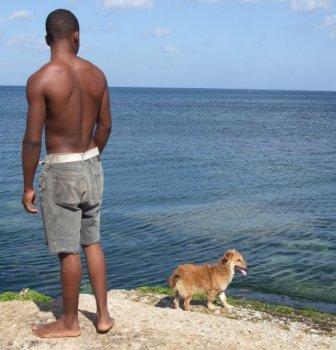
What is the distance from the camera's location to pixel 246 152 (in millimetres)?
46062

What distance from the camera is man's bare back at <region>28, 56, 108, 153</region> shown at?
5.82 meters

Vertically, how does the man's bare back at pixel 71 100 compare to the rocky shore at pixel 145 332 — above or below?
above

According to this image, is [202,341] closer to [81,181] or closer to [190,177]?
[81,181]

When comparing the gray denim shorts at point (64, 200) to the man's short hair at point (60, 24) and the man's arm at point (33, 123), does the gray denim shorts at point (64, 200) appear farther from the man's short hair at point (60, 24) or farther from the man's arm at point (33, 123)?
the man's short hair at point (60, 24)

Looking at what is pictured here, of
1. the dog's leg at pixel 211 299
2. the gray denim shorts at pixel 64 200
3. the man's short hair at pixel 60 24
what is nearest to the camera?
the man's short hair at pixel 60 24

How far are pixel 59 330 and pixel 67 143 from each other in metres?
2.23

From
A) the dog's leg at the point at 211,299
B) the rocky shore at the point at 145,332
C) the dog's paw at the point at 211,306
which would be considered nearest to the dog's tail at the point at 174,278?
the dog's leg at the point at 211,299

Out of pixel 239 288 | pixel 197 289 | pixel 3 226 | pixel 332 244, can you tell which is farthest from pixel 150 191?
pixel 197 289

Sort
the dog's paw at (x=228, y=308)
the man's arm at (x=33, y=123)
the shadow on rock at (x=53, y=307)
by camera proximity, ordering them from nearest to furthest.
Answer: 1. the man's arm at (x=33, y=123)
2. the shadow on rock at (x=53, y=307)
3. the dog's paw at (x=228, y=308)

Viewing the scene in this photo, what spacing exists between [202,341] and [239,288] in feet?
25.9

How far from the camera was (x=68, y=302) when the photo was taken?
6590 mm

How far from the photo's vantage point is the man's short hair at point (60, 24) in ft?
19.3

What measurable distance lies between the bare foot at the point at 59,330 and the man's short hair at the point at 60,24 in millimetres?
3212

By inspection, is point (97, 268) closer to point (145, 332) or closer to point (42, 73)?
point (145, 332)
